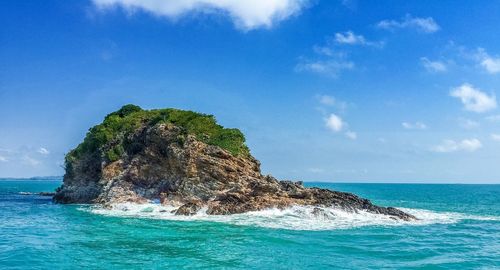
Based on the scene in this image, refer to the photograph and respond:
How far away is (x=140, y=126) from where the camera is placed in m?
58.5

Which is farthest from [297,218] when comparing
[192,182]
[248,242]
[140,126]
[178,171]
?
[140,126]

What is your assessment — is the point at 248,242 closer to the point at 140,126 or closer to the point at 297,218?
the point at 297,218

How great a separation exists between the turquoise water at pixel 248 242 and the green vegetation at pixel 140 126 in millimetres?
12758

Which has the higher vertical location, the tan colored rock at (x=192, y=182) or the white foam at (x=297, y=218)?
the tan colored rock at (x=192, y=182)

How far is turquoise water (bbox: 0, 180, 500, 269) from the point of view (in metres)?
21.8

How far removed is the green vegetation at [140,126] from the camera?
5138 cm

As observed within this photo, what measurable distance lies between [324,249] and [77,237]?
15.6 metres

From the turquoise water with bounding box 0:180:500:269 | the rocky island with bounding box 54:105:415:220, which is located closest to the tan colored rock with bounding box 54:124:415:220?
the rocky island with bounding box 54:105:415:220

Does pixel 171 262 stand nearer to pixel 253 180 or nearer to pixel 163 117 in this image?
pixel 253 180

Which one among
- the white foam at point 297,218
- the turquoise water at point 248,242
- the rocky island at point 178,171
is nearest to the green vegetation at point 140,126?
the rocky island at point 178,171

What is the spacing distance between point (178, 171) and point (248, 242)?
23.5 metres

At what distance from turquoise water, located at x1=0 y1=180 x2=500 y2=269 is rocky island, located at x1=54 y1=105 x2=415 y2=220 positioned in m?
3.69

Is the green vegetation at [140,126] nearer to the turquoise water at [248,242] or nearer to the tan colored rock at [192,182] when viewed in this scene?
the tan colored rock at [192,182]

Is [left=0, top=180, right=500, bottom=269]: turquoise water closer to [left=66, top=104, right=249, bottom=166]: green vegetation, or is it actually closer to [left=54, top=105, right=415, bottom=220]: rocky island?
[left=54, top=105, right=415, bottom=220]: rocky island
